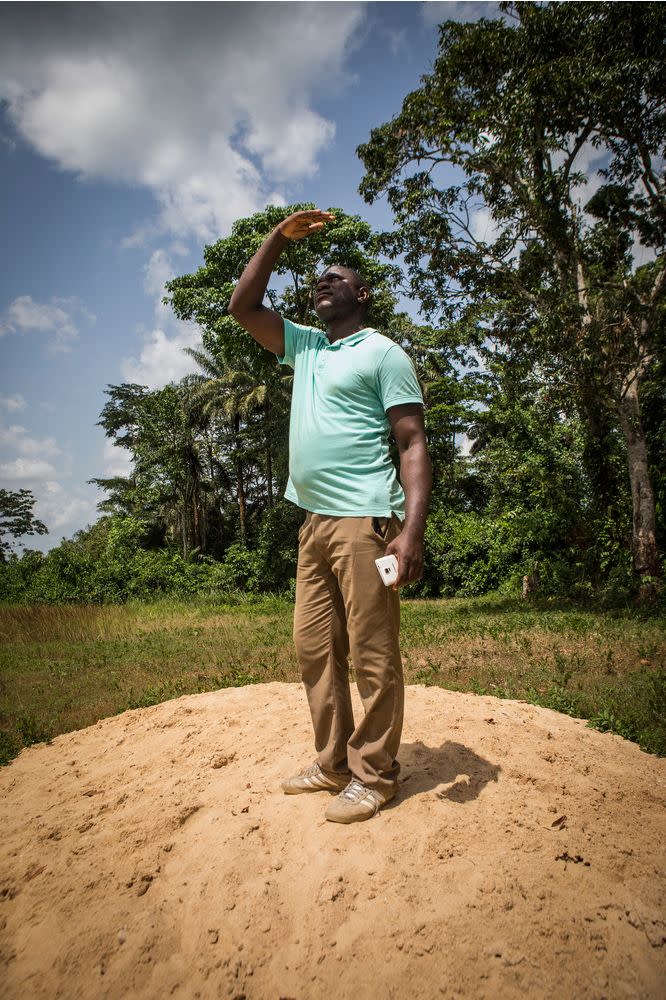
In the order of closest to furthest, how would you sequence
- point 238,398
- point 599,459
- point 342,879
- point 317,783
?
point 342,879, point 317,783, point 599,459, point 238,398

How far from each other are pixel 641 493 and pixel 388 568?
9.96 m

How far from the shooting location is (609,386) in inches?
411

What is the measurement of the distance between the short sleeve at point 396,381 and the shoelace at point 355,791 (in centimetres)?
161

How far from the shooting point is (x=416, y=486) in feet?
7.94

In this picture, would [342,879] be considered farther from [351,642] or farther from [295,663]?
[295,663]

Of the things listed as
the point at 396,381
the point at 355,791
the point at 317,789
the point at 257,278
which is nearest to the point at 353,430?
the point at 396,381

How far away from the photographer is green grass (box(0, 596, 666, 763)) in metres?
4.38

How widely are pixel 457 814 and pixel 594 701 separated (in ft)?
7.88

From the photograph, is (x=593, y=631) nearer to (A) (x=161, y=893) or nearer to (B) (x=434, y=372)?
(A) (x=161, y=893)

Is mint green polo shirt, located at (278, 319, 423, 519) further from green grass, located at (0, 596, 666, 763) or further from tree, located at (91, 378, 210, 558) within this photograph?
tree, located at (91, 378, 210, 558)

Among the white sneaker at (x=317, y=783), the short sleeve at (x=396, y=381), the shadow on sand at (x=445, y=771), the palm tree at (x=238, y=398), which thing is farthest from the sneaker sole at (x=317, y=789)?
the palm tree at (x=238, y=398)

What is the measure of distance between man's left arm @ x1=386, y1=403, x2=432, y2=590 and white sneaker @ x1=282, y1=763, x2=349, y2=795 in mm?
954

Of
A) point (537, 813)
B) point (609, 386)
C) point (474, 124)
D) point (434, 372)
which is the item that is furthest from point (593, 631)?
point (434, 372)

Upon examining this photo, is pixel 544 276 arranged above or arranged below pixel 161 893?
above
